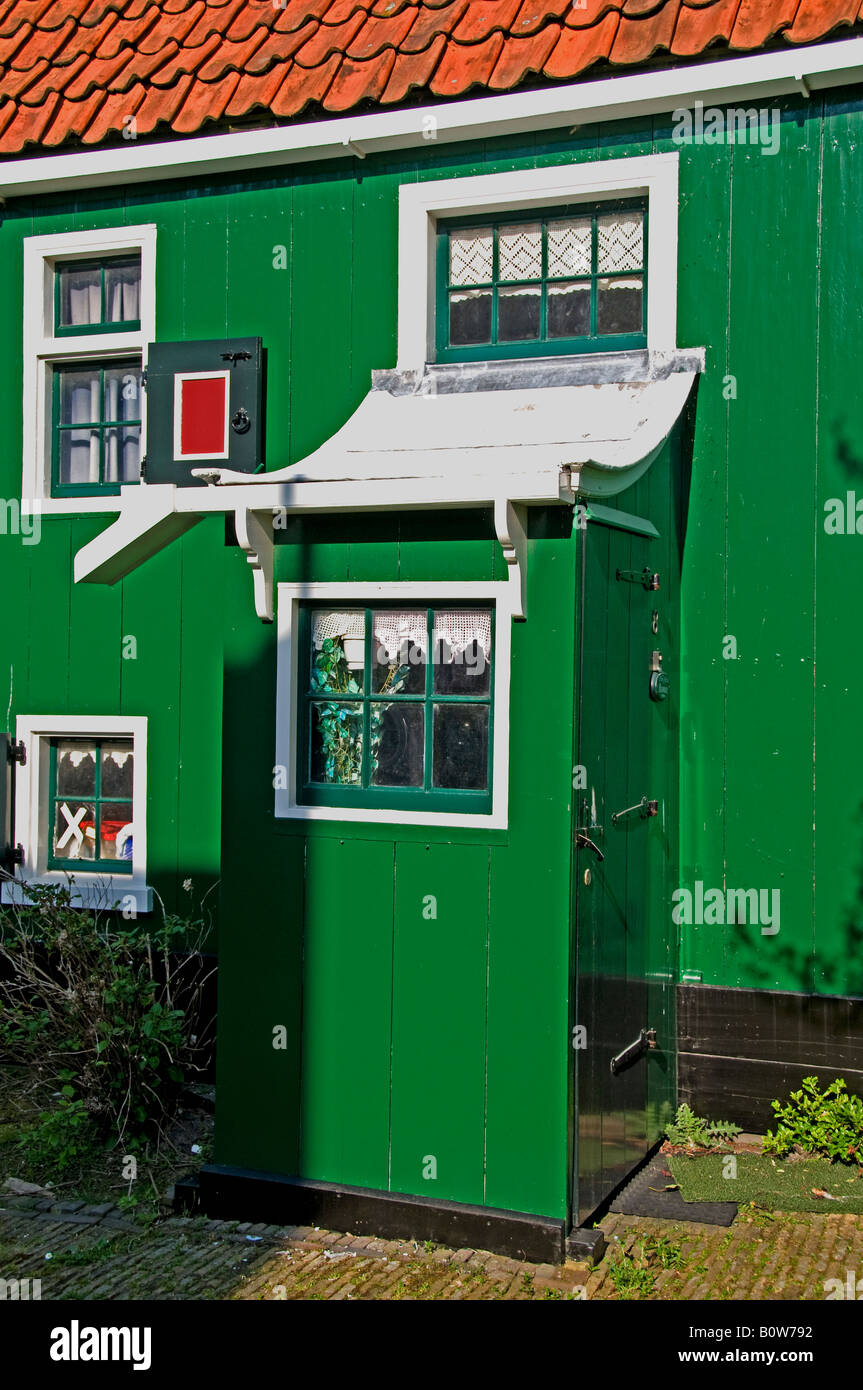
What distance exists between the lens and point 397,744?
575 centimetres

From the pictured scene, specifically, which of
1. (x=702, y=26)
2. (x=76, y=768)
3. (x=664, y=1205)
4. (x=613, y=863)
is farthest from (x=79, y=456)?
(x=664, y=1205)

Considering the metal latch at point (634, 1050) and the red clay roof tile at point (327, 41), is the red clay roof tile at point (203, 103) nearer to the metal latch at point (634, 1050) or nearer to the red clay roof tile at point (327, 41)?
the red clay roof tile at point (327, 41)

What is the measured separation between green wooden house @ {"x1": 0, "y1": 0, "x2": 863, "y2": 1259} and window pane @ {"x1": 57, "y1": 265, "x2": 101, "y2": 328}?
39 mm

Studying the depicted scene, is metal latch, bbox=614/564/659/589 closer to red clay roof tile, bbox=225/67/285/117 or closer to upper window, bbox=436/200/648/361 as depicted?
upper window, bbox=436/200/648/361

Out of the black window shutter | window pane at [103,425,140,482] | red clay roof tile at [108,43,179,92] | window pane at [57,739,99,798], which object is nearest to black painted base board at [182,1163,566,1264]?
window pane at [57,739,99,798]

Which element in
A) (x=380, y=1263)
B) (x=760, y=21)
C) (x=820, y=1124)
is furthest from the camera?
(x=760, y=21)

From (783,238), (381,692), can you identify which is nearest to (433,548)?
(381,692)

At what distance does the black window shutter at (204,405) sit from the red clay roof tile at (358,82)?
1314mm

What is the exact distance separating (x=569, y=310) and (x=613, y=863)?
9.97 feet

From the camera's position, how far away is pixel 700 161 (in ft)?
23.1

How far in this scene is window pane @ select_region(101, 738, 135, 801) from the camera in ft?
27.1

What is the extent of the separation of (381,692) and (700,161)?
3270mm

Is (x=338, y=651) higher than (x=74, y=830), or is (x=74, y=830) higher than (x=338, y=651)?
(x=338, y=651)

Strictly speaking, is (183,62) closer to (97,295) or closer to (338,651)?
(97,295)
